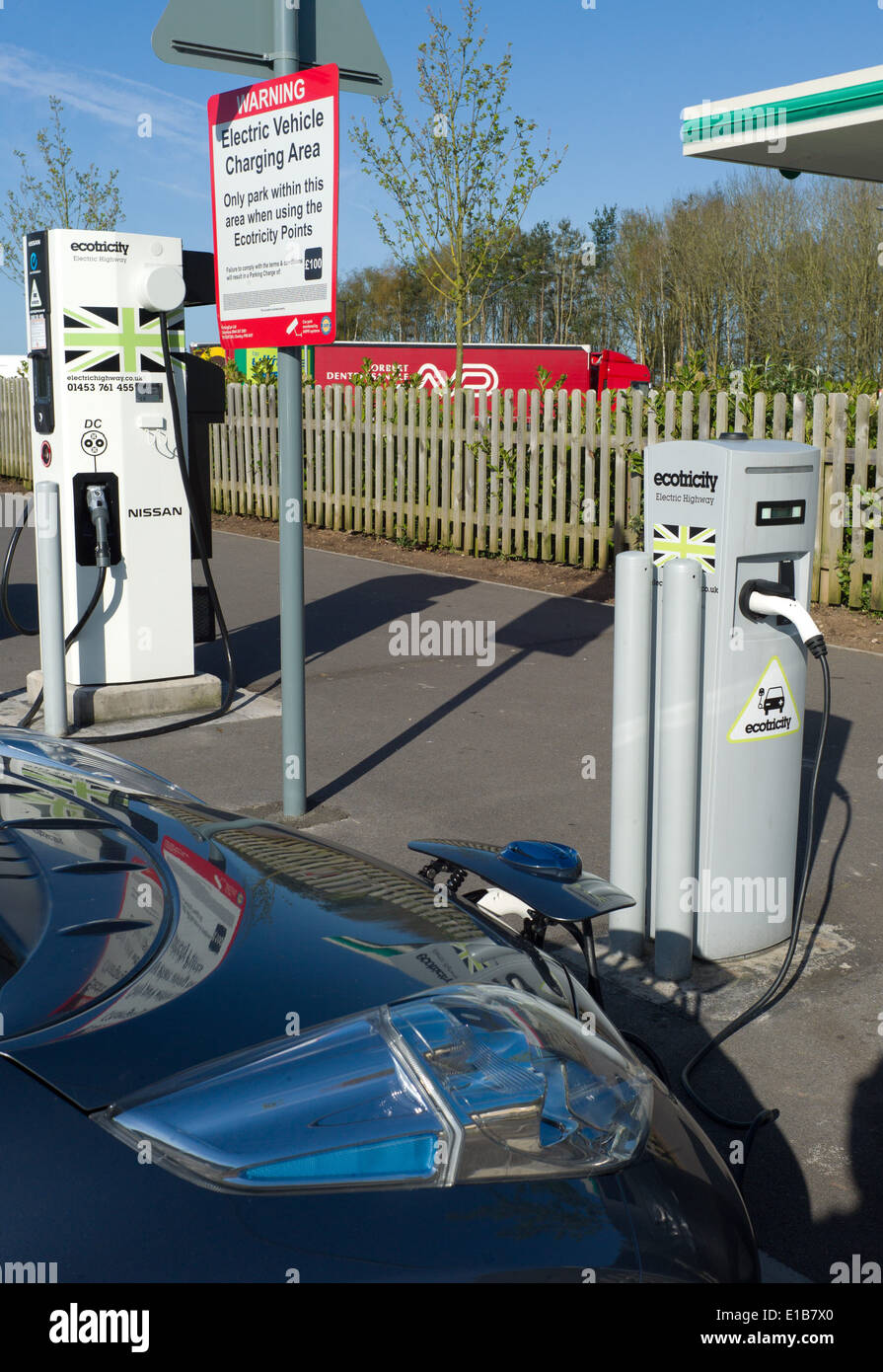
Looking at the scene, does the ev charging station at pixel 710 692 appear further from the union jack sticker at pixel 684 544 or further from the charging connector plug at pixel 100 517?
the charging connector plug at pixel 100 517

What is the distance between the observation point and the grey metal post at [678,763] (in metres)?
3.77

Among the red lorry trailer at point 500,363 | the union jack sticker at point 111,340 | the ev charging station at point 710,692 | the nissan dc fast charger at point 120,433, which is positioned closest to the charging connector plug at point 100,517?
the nissan dc fast charger at point 120,433

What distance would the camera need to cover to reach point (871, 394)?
966 centimetres

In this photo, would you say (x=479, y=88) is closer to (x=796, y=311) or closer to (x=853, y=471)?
(x=853, y=471)

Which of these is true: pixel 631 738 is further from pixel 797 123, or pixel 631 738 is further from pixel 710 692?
pixel 797 123

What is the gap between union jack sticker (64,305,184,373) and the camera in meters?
6.66

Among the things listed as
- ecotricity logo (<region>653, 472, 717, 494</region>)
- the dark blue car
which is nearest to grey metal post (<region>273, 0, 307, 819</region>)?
ecotricity logo (<region>653, 472, 717, 494</region>)

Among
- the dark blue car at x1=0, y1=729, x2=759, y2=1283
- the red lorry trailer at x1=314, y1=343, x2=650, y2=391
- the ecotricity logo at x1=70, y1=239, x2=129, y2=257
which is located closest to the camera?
the dark blue car at x1=0, y1=729, x2=759, y2=1283

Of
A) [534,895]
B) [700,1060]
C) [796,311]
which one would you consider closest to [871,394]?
[700,1060]

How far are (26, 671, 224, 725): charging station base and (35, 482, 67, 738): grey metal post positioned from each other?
0.99 ft

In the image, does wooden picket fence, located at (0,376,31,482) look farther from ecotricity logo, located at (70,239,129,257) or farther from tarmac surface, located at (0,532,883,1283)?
ecotricity logo, located at (70,239,129,257)

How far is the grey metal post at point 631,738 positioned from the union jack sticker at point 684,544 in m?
0.07

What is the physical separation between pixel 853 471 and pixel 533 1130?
891cm

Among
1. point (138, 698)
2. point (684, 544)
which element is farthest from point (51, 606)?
point (684, 544)
